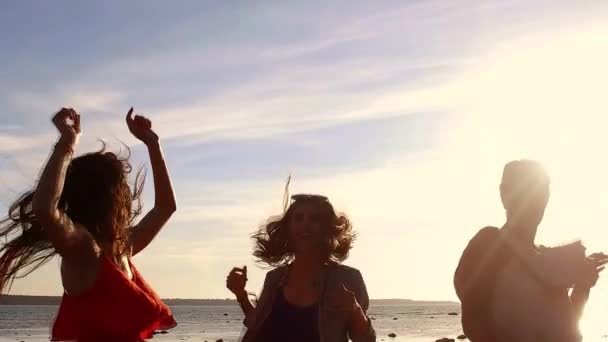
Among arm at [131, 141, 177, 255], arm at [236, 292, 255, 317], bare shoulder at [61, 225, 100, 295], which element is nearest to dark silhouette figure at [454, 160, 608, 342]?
arm at [131, 141, 177, 255]

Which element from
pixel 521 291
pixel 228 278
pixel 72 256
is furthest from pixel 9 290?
pixel 521 291

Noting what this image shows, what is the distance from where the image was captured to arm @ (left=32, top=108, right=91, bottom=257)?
16.3 ft

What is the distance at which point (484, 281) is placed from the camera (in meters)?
6.88

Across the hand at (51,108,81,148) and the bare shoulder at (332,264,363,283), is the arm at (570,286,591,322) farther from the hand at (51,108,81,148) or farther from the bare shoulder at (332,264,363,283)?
the hand at (51,108,81,148)

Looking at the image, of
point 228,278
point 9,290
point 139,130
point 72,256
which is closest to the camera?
point 72,256

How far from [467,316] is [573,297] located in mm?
910

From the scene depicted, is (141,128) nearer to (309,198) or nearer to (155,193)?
(155,193)

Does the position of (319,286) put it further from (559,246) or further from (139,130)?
(139,130)

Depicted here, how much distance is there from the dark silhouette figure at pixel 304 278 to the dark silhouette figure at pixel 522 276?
1.99m

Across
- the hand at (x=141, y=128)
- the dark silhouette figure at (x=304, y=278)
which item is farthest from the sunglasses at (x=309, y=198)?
the hand at (x=141, y=128)

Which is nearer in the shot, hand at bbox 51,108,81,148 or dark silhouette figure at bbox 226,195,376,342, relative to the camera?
hand at bbox 51,108,81,148

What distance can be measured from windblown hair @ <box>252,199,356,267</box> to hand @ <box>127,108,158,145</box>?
3442 millimetres

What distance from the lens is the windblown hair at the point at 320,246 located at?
31.1 feet

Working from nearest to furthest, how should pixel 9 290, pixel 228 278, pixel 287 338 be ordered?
pixel 9 290 → pixel 228 278 → pixel 287 338
